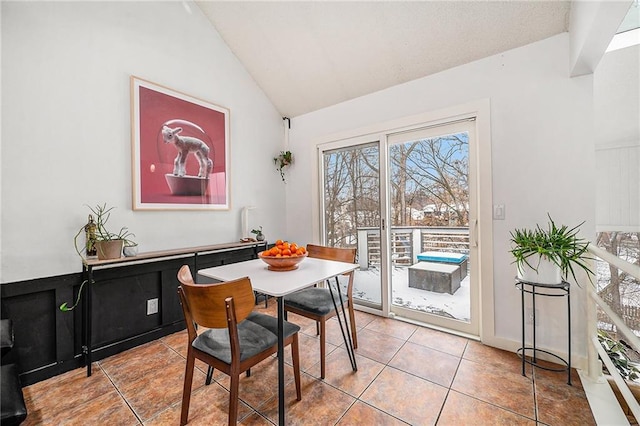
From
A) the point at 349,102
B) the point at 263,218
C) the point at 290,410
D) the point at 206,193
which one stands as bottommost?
the point at 290,410

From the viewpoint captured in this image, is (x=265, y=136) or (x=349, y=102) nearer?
(x=349, y=102)

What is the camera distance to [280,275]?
167cm

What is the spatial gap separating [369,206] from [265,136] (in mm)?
1652

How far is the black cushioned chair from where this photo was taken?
3.33 feet

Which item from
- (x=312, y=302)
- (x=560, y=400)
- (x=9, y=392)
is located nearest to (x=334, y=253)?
(x=312, y=302)

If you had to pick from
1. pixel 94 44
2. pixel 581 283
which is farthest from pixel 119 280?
pixel 581 283

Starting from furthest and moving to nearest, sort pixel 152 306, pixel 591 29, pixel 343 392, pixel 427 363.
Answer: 1. pixel 152 306
2. pixel 427 363
3. pixel 343 392
4. pixel 591 29

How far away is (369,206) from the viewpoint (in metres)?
3.10

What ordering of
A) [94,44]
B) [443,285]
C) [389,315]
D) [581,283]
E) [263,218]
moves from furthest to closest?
[263,218] < [389,315] < [443,285] < [94,44] < [581,283]

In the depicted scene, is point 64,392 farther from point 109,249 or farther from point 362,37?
point 362,37

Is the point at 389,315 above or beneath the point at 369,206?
beneath

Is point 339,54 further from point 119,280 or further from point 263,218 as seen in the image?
point 119,280

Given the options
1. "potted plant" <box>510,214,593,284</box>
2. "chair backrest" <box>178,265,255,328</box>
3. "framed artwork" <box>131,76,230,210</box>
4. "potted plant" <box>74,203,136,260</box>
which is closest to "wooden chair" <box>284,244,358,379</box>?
"chair backrest" <box>178,265,255,328</box>

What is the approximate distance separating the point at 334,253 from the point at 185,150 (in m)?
1.80
